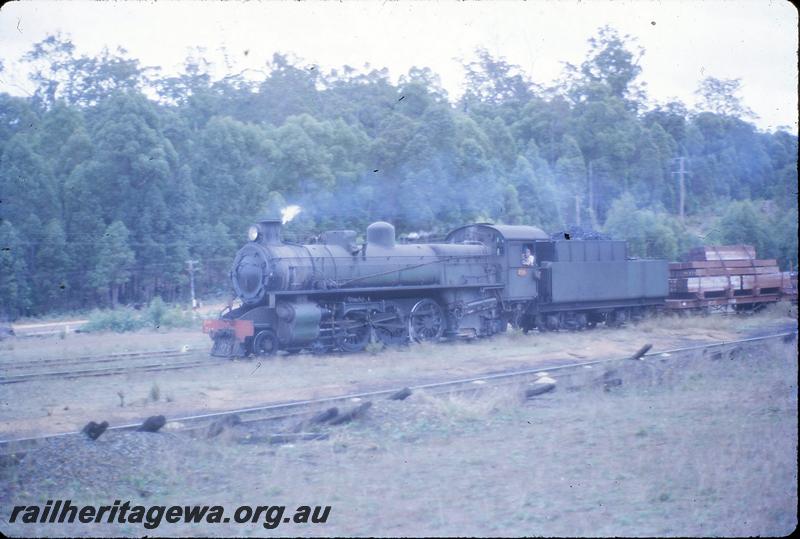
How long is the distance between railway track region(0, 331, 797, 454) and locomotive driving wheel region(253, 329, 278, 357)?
4916 mm

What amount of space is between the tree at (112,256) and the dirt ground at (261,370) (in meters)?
7.60

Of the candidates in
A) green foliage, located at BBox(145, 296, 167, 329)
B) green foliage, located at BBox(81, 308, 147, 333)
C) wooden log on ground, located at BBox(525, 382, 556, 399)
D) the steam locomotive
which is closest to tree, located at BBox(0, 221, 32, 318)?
green foliage, located at BBox(81, 308, 147, 333)

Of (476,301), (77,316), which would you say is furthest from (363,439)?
(77,316)

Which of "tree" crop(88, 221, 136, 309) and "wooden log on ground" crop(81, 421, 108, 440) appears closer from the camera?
"wooden log on ground" crop(81, 421, 108, 440)

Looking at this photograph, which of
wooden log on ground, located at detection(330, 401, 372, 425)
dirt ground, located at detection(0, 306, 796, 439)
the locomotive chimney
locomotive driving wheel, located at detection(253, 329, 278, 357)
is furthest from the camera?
the locomotive chimney

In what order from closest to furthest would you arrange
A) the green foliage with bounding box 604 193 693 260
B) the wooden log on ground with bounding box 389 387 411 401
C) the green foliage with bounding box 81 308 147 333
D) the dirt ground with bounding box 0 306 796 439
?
the wooden log on ground with bounding box 389 387 411 401, the dirt ground with bounding box 0 306 796 439, the green foliage with bounding box 81 308 147 333, the green foliage with bounding box 604 193 693 260

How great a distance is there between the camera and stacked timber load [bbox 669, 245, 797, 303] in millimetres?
26781

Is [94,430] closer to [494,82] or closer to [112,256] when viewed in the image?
[112,256]

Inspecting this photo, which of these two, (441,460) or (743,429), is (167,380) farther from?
(743,429)

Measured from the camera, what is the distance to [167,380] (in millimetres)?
14938

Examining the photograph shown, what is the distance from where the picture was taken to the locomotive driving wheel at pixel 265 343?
17.6 m

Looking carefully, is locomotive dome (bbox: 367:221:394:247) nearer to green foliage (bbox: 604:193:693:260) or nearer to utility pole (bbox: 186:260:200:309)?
utility pole (bbox: 186:260:200:309)

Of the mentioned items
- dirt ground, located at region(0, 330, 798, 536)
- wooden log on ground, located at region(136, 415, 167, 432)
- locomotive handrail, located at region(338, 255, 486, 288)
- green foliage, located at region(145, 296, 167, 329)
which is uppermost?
locomotive handrail, located at region(338, 255, 486, 288)

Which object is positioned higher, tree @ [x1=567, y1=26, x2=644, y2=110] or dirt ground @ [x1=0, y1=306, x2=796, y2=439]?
tree @ [x1=567, y1=26, x2=644, y2=110]
